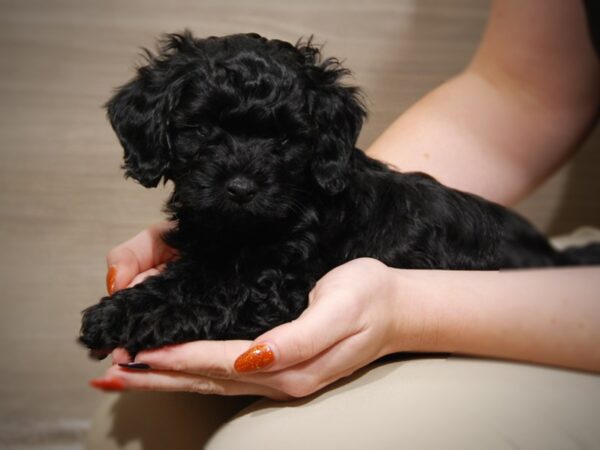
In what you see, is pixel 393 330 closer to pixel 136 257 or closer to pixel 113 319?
pixel 113 319

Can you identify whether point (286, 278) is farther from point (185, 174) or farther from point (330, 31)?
point (330, 31)

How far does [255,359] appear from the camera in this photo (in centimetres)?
95

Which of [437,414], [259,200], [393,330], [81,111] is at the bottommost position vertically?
[437,414]

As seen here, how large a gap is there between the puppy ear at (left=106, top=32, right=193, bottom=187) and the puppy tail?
38.9 inches

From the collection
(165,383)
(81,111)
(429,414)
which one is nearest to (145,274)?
(165,383)

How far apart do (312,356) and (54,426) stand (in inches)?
73.2

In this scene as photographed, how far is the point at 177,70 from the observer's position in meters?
1.21

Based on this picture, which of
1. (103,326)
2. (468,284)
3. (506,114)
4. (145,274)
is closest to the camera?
(103,326)

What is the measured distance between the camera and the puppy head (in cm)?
113

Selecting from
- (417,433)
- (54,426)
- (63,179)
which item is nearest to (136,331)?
(417,433)

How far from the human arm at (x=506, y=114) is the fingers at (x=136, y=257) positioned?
71 cm

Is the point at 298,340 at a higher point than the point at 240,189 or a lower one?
lower

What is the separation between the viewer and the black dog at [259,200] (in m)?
1.12

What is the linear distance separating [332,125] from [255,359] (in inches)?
22.7
